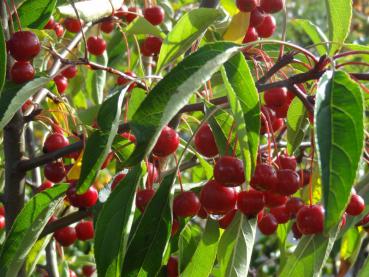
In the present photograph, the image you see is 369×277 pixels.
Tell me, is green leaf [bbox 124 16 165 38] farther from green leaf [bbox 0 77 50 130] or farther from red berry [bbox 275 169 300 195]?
red berry [bbox 275 169 300 195]

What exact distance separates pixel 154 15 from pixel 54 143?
0.62 meters

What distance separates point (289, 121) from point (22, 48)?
0.53 m

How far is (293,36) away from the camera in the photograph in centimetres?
655

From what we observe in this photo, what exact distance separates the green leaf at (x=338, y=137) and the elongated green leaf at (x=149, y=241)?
353 millimetres

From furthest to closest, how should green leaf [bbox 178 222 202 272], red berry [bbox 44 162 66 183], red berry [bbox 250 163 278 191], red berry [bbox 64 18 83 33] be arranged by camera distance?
red berry [bbox 64 18 83 33] → red berry [bbox 44 162 66 183] → green leaf [bbox 178 222 202 272] → red berry [bbox 250 163 278 191]

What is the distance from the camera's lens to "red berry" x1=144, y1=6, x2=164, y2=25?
6.57ft

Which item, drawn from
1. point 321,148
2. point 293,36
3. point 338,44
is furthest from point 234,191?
point 293,36

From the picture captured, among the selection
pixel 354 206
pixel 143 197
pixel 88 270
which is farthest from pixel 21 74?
pixel 88 270

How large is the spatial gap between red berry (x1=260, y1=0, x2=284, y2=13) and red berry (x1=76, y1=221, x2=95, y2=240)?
76 cm

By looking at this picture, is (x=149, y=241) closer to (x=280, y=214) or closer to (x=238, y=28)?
(x=280, y=214)

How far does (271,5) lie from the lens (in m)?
1.54

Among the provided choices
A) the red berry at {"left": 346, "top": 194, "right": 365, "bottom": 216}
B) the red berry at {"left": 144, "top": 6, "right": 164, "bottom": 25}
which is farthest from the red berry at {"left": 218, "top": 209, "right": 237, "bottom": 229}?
the red berry at {"left": 144, "top": 6, "right": 164, "bottom": 25}

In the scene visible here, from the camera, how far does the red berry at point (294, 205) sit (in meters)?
1.33

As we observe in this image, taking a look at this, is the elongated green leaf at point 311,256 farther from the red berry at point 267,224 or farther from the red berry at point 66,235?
the red berry at point 66,235
